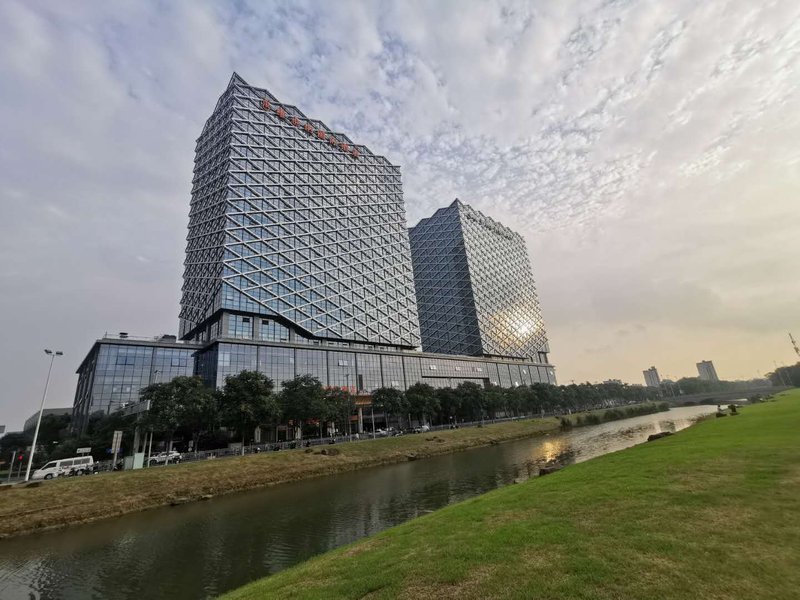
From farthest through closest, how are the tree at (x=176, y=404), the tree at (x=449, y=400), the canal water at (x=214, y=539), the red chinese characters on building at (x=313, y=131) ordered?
the red chinese characters on building at (x=313, y=131) → the tree at (x=449, y=400) → the tree at (x=176, y=404) → the canal water at (x=214, y=539)

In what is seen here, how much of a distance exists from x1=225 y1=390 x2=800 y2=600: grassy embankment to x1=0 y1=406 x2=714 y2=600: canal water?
6828 millimetres

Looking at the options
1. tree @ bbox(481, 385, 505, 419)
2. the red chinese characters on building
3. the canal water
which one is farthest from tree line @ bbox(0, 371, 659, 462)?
the red chinese characters on building

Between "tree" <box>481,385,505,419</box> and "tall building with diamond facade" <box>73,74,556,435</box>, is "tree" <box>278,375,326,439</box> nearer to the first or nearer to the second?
"tall building with diamond facade" <box>73,74,556,435</box>

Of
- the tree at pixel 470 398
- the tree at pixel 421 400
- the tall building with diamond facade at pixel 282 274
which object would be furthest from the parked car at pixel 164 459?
the tree at pixel 470 398

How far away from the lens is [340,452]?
61812mm

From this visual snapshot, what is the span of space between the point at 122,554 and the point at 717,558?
3104 cm

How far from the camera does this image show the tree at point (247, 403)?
65625 millimetres

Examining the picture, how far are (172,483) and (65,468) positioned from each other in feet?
67.4

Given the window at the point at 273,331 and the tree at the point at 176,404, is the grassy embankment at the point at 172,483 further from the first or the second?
the window at the point at 273,331

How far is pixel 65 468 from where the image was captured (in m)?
51.6

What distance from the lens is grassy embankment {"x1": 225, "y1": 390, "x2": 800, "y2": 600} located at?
8.93 meters

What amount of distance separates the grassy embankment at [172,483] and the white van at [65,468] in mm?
12663

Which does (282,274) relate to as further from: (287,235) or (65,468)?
(65,468)

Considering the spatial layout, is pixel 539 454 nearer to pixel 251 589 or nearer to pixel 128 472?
pixel 251 589
